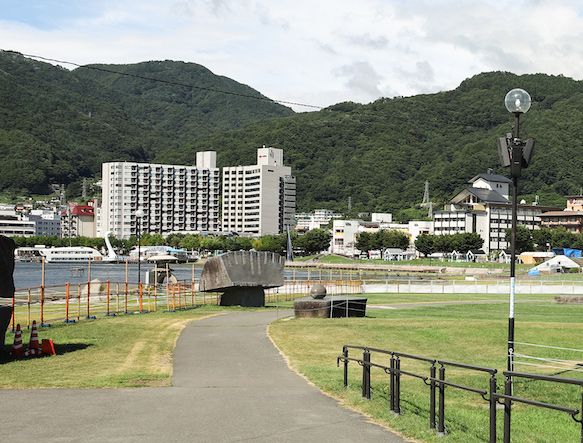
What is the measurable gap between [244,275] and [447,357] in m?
22.3

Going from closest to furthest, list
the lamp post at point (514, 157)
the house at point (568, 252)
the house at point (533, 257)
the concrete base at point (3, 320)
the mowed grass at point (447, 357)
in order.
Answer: the mowed grass at point (447, 357)
the lamp post at point (514, 157)
the concrete base at point (3, 320)
the house at point (533, 257)
the house at point (568, 252)

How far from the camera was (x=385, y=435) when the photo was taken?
1275cm

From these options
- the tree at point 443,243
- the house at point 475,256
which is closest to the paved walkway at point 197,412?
the house at point 475,256

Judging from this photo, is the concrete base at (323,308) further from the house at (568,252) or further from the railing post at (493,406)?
the house at (568,252)

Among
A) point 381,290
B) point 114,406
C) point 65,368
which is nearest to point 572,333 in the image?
point 65,368

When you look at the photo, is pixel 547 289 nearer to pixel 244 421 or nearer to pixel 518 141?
pixel 518 141

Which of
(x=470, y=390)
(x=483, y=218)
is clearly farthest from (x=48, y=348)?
(x=483, y=218)

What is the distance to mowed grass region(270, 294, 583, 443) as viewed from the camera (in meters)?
15.2

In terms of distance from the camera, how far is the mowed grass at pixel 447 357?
1523 cm

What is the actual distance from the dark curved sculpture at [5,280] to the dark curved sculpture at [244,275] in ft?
76.0

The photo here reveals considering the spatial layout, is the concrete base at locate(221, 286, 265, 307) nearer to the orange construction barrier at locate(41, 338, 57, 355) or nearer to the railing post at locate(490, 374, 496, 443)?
the orange construction barrier at locate(41, 338, 57, 355)

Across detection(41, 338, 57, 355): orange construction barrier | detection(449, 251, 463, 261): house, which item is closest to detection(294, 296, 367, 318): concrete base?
detection(41, 338, 57, 355): orange construction barrier

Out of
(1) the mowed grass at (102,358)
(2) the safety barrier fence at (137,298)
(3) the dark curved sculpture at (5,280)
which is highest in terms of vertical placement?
(3) the dark curved sculpture at (5,280)

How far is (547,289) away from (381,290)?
48.4 feet
